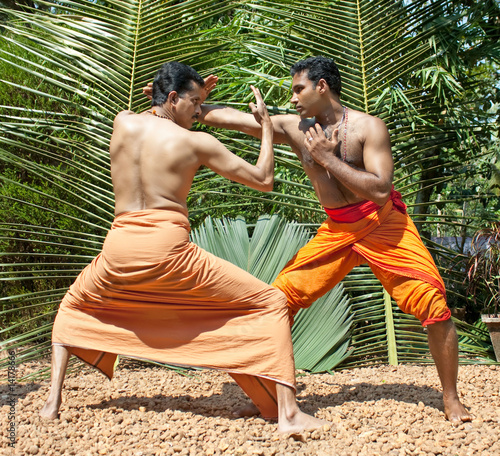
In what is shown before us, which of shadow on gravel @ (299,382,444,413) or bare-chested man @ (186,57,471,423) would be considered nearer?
bare-chested man @ (186,57,471,423)

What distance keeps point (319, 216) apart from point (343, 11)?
1.57 metres

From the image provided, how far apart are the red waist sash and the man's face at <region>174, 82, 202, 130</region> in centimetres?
86

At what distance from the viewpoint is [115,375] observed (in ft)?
12.3

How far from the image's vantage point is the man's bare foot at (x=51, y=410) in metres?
2.68

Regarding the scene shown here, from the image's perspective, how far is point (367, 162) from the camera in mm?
2914

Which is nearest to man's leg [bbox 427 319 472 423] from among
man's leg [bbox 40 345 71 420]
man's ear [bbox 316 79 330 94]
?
man's ear [bbox 316 79 330 94]

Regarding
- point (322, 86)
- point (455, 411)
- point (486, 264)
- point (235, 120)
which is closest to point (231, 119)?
point (235, 120)

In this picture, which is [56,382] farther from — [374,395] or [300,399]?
[374,395]

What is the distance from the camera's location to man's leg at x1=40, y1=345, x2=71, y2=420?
8.85ft

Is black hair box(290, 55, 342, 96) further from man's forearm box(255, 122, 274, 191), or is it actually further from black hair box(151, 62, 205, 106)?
black hair box(151, 62, 205, 106)

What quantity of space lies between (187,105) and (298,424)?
156 centimetres

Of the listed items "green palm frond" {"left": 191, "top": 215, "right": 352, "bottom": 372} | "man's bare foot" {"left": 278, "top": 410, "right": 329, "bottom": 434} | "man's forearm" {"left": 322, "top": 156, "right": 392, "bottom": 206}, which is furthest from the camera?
"green palm frond" {"left": 191, "top": 215, "right": 352, "bottom": 372}

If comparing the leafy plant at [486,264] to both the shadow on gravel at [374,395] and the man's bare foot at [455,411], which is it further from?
the man's bare foot at [455,411]

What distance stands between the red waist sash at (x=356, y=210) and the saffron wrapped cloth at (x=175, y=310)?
0.54 meters
